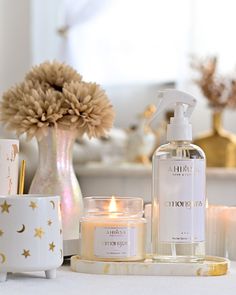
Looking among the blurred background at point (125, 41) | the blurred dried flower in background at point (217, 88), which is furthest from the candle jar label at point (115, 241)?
the blurred background at point (125, 41)

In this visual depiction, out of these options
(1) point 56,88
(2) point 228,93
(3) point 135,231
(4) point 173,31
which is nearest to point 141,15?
(4) point 173,31

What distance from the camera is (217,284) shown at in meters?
0.82

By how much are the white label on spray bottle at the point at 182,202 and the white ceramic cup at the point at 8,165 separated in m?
0.21

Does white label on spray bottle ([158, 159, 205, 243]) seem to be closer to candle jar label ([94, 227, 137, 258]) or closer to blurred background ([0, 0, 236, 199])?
candle jar label ([94, 227, 137, 258])

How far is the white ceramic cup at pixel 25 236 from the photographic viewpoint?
81 centimetres

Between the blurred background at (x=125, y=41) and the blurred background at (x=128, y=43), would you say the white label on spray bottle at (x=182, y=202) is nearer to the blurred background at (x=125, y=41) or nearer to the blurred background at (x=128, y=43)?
the blurred background at (x=128, y=43)

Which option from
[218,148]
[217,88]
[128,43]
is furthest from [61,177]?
[128,43]

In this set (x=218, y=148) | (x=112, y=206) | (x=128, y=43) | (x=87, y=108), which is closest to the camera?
(x=112, y=206)

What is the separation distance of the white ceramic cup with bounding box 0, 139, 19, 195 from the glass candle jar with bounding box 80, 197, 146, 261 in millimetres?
120

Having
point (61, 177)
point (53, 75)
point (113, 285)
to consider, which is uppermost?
point (53, 75)

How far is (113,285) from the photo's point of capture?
80 cm

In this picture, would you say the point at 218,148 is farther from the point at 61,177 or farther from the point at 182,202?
the point at 182,202

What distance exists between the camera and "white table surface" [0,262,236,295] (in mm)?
764

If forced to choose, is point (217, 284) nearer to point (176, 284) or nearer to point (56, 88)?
point (176, 284)
